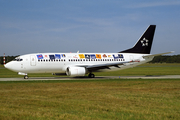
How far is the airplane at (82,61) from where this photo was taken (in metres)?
30.7

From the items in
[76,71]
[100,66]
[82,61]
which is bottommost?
[76,71]

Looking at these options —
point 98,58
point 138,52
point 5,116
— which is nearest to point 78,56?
point 98,58

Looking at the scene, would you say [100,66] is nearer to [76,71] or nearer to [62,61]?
[76,71]

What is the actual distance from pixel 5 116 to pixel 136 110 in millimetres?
6001

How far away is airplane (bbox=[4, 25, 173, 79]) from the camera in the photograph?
30.7 meters

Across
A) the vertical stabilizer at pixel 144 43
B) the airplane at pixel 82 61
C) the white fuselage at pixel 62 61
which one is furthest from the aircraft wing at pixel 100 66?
the vertical stabilizer at pixel 144 43

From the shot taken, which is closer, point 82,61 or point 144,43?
point 82,61

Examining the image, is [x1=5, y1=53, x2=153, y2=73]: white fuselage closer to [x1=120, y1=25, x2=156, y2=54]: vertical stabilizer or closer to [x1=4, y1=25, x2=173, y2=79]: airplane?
[x1=4, y1=25, x2=173, y2=79]: airplane

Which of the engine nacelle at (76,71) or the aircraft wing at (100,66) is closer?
the engine nacelle at (76,71)

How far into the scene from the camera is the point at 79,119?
29.1 feet

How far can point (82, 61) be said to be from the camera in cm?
3312

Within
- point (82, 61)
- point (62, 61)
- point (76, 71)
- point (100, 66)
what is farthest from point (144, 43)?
point (62, 61)

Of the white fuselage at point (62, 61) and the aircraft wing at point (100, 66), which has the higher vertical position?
the white fuselage at point (62, 61)

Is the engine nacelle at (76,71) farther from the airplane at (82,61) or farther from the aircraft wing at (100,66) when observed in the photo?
the aircraft wing at (100,66)
